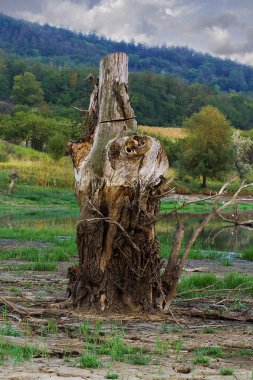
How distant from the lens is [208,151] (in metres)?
74.6

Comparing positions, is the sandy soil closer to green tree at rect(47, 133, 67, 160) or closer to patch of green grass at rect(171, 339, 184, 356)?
patch of green grass at rect(171, 339, 184, 356)

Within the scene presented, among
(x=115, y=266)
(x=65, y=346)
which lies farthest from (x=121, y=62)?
(x=65, y=346)

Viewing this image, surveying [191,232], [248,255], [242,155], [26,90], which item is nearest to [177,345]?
[248,255]

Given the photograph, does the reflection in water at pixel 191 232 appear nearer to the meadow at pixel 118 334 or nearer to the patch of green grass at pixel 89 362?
the meadow at pixel 118 334

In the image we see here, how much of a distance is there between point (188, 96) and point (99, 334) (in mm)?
152534

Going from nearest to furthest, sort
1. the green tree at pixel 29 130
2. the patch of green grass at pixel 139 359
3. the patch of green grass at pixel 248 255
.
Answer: the patch of green grass at pixel 139 359 < the patch of green grass at pixel 248 255 < the green tree at pixel 29 130

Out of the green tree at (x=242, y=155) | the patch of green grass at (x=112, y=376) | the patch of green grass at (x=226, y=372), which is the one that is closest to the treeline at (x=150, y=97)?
the green tree at (x=242, y=155)

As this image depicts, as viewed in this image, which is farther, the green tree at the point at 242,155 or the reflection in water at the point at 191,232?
the green tree at the point at 242,155

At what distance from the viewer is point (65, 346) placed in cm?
779

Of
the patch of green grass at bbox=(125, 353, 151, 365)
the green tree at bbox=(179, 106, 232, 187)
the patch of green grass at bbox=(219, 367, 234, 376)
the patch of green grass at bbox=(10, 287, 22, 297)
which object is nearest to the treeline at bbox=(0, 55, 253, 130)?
the green tree at bbox=(179, 106, 232, 187)

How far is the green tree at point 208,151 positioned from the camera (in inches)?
2891

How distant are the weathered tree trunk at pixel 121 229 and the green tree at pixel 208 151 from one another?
62.4 meters

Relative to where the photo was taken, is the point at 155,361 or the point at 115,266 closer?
the point at 155,361

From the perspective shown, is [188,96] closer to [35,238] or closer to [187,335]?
[35,238]
